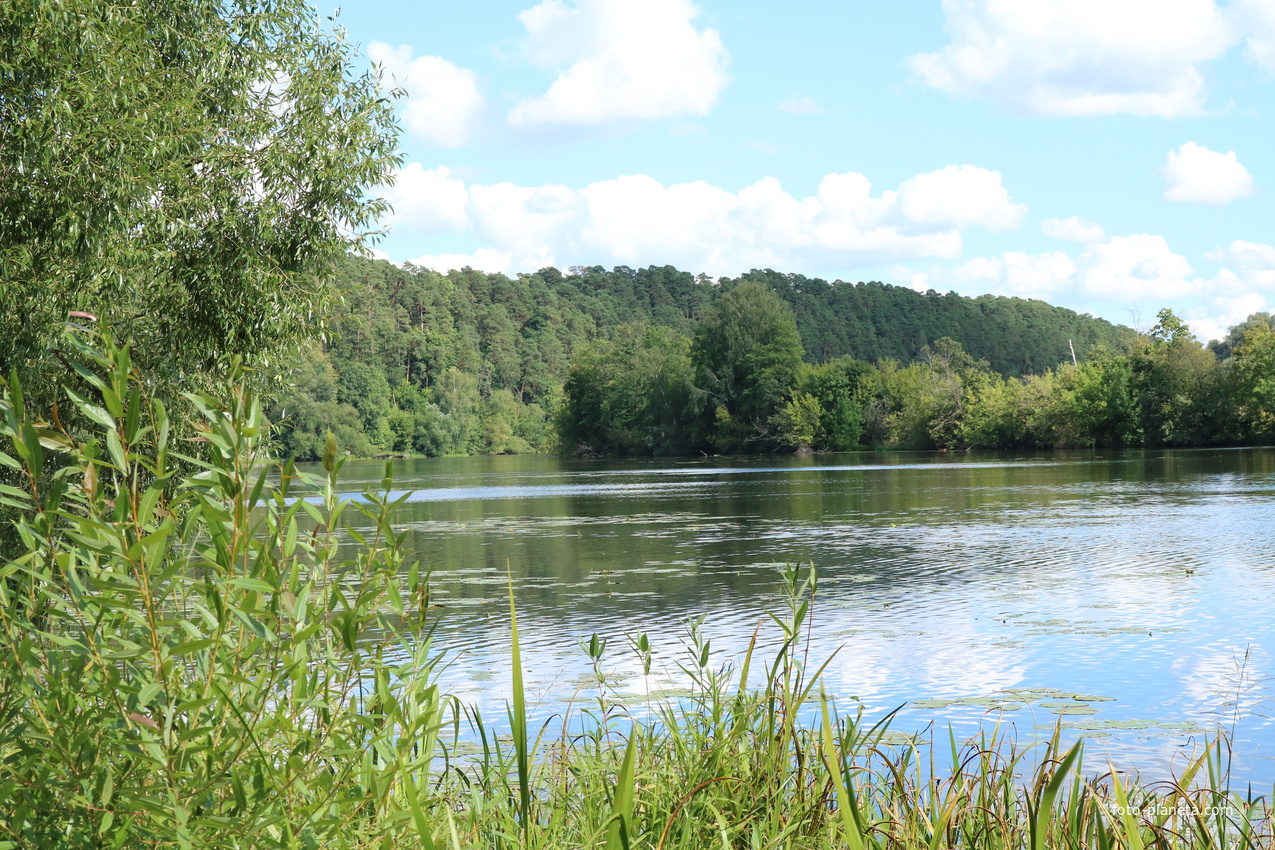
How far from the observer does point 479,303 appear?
15200 centimetres

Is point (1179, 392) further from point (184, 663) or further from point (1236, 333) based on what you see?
point (184, 663)

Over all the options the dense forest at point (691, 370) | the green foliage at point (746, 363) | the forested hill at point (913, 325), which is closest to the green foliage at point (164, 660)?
the dense forest at point (691, 370)

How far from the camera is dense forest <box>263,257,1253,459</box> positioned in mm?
77250

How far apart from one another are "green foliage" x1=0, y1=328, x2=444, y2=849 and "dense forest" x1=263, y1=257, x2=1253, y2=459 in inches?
489

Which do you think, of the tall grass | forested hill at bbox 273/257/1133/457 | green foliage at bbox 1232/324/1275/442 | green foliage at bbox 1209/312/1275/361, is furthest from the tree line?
the tall grass

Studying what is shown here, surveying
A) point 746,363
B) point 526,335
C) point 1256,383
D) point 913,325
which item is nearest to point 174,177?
point 1256,383

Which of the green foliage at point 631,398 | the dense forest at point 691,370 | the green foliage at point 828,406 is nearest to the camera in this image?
the dense forest at point 691,370

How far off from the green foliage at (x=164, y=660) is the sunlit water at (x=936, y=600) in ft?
7.52

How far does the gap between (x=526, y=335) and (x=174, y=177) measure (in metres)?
145

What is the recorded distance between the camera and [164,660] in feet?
5.93

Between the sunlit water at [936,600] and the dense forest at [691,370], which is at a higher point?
the dense forest at [691,370]

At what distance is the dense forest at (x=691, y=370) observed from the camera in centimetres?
7725

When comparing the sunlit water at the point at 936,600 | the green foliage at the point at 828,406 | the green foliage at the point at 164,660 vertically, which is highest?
the green foliage at the point at 828,406

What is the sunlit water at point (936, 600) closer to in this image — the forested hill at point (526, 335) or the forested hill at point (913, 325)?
the forested hill at point (526, 335)
